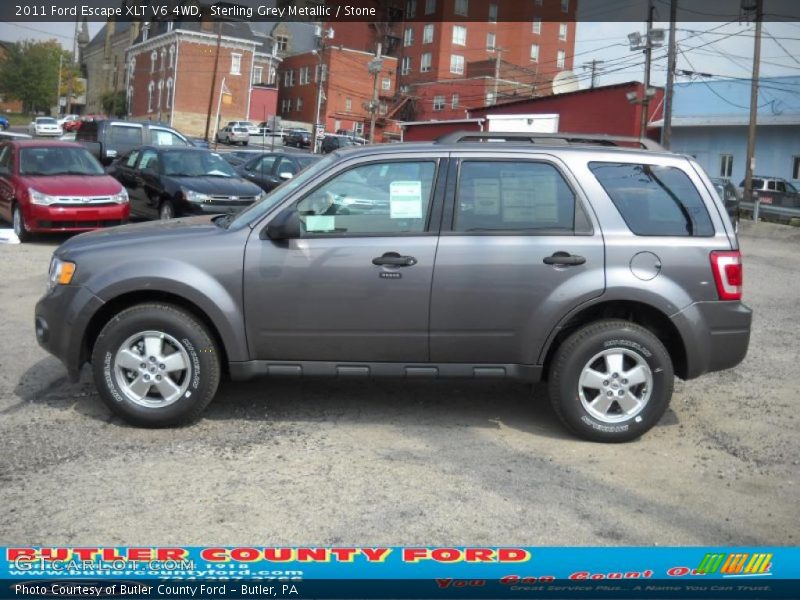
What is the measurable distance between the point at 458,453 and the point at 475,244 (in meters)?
1.28

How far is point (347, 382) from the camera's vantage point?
6832 mm

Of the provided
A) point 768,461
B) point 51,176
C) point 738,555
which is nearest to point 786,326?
point 768,461

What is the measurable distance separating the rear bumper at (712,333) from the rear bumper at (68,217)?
1088 cm

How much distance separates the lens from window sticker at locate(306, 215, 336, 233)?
18.2 feet

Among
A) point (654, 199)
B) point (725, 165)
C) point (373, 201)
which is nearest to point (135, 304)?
point (373, 201)

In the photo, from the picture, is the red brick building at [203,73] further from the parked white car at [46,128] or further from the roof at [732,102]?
the roof at [732,102]

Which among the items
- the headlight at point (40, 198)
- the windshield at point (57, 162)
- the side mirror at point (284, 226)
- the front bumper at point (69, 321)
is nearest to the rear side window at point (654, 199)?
the side mirror at point (284, 226)

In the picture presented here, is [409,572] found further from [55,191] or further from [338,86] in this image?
[338,86]

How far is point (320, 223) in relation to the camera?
18.2 feet

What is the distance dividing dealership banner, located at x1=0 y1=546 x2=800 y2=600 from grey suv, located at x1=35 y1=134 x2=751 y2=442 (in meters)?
3.23

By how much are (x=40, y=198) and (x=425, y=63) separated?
70.3 metres

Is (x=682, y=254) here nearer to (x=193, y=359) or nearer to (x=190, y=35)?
(x=193, y=359)

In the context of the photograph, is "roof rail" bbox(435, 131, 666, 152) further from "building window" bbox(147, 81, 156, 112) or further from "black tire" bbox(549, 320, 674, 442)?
"building window" bbox(147, 81, 156, 112)

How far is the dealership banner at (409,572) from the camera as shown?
7.14 ft
